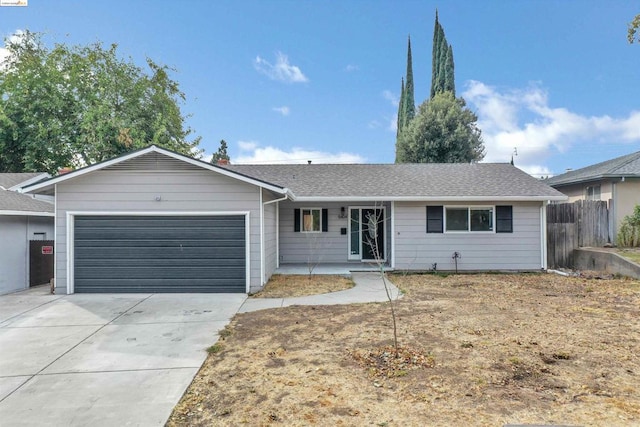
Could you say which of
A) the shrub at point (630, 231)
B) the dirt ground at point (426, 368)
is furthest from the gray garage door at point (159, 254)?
the shrub at point (630, 231)

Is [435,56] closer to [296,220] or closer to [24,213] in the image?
[296,220]

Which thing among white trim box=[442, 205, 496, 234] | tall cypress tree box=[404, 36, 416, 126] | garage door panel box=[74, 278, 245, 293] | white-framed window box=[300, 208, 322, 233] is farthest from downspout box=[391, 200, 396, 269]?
tall cypress tree box=[404, 36, 416, 126]

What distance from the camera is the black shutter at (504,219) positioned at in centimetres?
1087

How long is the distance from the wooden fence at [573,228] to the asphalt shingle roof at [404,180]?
5.54 feet

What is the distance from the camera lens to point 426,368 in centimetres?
378

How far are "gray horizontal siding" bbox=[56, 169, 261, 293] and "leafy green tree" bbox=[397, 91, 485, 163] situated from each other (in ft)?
58.7

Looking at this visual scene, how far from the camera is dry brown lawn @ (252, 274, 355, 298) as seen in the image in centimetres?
795

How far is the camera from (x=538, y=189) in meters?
10.9

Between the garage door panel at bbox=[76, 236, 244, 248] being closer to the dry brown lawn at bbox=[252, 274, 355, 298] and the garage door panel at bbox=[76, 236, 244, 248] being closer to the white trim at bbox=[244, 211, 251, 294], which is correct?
the white trim at bbox=[244, 211, 251, 294]

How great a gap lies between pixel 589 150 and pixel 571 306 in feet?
97.0

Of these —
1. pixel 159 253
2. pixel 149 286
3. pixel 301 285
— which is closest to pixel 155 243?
pixel 159 253

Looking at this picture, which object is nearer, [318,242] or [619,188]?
[318,242]

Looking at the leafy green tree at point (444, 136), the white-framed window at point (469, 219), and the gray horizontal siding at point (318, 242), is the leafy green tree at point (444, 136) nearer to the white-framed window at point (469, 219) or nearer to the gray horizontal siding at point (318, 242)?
the white-framed window at point (469, 219)

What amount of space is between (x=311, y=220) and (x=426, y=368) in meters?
8.70
